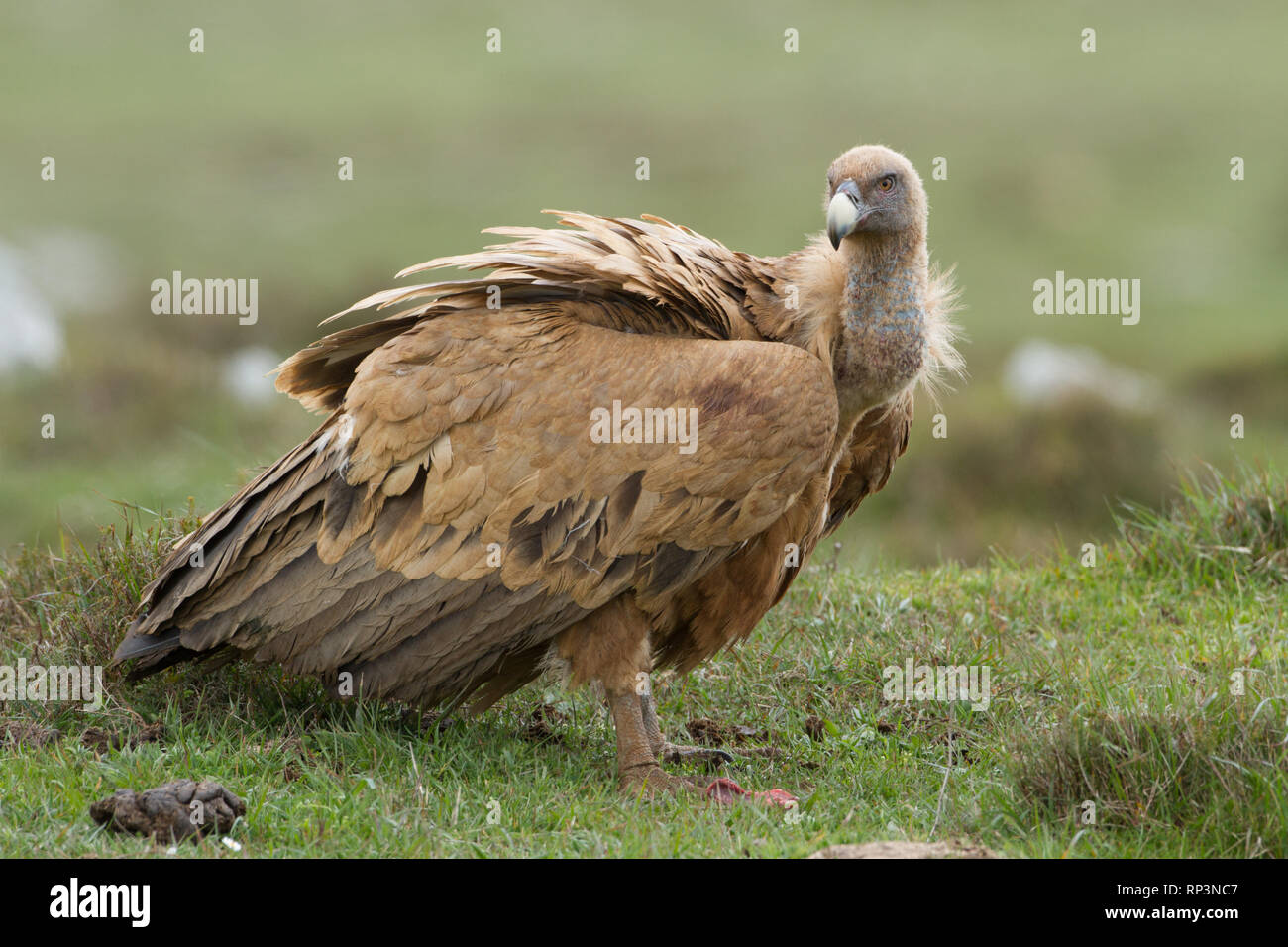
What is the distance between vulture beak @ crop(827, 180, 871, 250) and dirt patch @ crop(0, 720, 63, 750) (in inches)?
136

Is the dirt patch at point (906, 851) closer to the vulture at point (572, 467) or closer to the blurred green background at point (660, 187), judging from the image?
the vulture at point (572, 467)

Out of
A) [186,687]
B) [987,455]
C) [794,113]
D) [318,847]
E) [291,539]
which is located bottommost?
[318,847]

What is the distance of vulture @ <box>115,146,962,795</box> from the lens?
5.23m

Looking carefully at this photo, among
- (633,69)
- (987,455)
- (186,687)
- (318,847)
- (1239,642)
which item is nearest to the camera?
(318,847)

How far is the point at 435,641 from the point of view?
546cm

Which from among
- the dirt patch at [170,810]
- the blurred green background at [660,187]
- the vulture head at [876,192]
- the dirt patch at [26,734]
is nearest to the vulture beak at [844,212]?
the vulture head at [876,192]

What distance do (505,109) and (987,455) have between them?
1937 centimetres

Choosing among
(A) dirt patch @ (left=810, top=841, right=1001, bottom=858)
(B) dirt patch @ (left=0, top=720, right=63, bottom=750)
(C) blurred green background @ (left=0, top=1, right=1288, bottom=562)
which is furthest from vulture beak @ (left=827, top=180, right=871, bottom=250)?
(B) dirt patch @ (left=0, top=720, right=63, bottom=750)

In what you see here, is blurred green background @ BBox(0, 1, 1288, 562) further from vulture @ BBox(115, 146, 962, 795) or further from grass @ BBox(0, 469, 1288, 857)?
vulture @ BBox(115, 146, 962, 795)

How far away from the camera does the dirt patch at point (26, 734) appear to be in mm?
5668

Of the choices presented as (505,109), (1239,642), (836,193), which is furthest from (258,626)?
(505,109)

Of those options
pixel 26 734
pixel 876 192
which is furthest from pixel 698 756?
pixel 26 734

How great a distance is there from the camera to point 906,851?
4.43 m

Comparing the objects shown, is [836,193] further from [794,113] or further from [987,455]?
[794,113]
